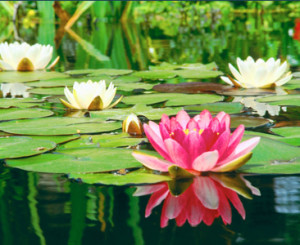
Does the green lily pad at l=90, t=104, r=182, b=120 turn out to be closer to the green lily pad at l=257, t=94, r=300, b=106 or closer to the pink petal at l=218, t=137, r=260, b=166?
the green lily pad at l=257, t=94, r=300, b=106

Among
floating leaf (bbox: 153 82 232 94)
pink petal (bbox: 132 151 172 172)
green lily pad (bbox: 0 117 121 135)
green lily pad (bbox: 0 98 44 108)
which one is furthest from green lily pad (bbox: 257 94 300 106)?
pink petal (bbox: 132 151 172 172)

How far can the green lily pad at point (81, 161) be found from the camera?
1526 millimetres

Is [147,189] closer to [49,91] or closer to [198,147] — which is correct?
[198,147]

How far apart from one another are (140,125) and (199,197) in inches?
27.0

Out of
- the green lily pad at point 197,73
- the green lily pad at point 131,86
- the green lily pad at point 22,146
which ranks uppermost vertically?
the green lily pad at point 197,73

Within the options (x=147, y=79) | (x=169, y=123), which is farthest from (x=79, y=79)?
(x=169, y=123)

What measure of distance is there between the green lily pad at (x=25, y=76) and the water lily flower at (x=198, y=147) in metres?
2.11

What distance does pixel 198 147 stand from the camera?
138 centimetres

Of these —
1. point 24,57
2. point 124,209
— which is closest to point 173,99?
point 124,209

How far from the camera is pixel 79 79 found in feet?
10.9

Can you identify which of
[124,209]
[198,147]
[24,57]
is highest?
[24,57]

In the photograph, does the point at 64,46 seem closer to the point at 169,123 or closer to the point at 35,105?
the point at 35,105

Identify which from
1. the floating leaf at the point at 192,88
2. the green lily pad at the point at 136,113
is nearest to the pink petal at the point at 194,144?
the green lily pad at the point at 136,113

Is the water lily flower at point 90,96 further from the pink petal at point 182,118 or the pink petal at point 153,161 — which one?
the pink petal at point 153,161
